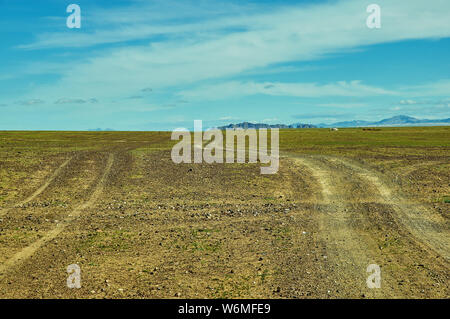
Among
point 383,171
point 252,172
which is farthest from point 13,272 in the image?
point 383,171

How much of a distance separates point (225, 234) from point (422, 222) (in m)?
8.91

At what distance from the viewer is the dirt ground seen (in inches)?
449

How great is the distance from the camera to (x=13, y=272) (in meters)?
12.2

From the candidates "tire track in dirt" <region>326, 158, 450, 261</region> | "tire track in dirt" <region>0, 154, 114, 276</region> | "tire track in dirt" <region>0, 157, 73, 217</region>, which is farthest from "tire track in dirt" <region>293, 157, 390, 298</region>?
"tire track in dirt" <region>0, 157, 73, 217</region>

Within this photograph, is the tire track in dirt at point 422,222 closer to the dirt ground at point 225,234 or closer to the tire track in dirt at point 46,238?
the dirt ground at point 225,234

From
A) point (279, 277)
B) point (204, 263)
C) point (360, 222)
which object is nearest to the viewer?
point (279, 277)

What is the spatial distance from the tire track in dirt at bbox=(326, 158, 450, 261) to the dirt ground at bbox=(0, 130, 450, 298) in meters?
0.05

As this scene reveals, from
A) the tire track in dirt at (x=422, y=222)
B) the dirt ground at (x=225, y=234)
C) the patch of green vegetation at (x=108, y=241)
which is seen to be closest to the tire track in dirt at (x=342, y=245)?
the dirt ground at (x=225, y=234)

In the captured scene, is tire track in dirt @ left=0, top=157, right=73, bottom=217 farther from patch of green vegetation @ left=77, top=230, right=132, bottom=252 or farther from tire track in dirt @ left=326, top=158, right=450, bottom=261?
tire track in dirt @ left=326, top=158, right=450, bottom=261

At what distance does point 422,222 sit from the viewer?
1831cm

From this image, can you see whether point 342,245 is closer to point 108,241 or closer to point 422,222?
point 422,222
